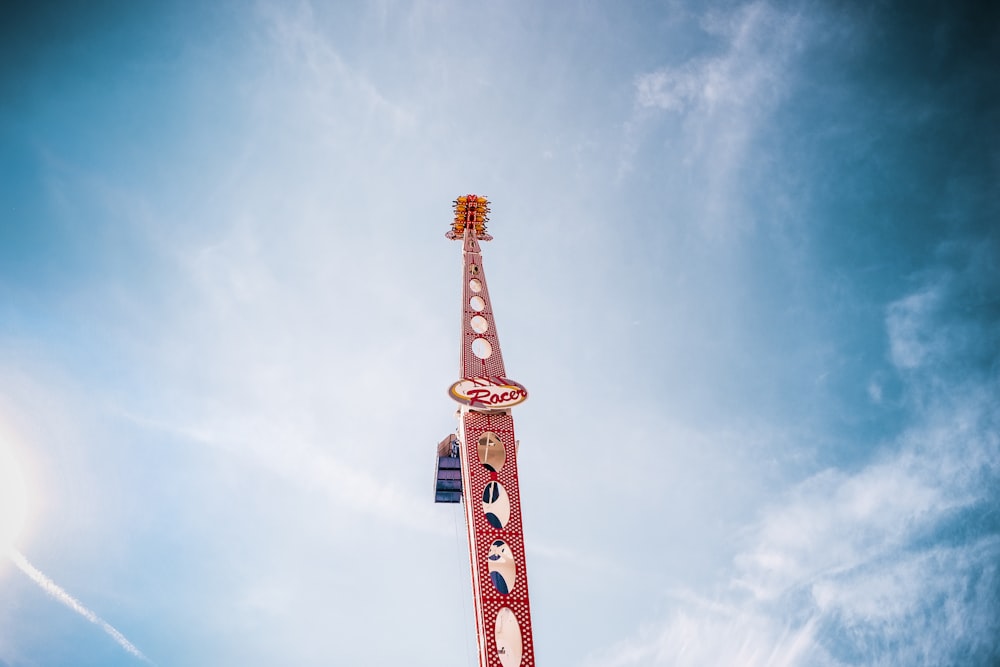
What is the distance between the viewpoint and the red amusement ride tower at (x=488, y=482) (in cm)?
2223

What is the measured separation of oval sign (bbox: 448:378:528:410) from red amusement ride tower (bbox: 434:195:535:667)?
39mm

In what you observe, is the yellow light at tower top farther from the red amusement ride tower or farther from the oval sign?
the oval sign

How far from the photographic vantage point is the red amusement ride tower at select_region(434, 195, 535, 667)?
2223 cm

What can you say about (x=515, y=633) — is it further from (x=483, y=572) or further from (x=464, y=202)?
(x=464, y=202)

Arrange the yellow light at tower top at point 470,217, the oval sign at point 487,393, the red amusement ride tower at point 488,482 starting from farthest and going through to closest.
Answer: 1. the yellow light at tower top at point 470,217
2. the oval sign at point 487,393
3. the red amusement ride tower at point 488,482

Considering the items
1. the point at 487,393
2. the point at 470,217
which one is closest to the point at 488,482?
the point at 487,393

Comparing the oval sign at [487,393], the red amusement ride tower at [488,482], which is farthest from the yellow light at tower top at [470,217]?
the oval sign at [487,393]

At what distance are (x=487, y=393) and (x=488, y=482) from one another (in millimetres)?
3588

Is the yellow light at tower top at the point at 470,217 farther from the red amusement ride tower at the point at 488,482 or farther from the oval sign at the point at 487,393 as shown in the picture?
the oval sign at the point at 487,393

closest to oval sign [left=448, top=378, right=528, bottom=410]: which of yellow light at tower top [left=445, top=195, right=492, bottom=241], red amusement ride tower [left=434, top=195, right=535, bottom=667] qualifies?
red amusement ride tower [left=434, top=195, right=535, bottom=667]

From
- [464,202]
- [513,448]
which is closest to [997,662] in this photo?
[513,448]

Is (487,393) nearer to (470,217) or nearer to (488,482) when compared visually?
(488,482)

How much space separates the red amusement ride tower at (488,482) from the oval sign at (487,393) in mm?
39

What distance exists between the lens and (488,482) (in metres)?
25.3
